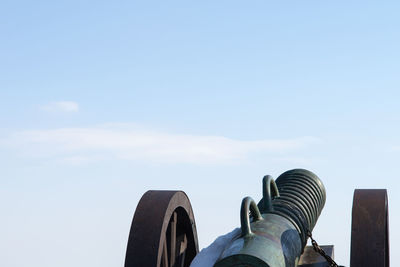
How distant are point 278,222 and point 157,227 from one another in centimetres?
100

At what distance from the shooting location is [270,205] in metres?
8.29

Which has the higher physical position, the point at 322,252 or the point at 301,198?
the point at 301,198

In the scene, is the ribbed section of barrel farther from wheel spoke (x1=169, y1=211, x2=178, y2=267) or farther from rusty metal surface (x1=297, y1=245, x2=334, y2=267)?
wheel spoke (x1=169, y1=211, x2=178, y2=267)

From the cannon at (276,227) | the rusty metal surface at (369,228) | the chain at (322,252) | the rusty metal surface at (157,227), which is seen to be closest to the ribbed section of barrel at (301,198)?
the cannon at (276,227)

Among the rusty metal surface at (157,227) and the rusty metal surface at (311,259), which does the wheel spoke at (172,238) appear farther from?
the rusty metal surface at (311,259)

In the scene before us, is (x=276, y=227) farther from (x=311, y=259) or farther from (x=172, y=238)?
(x=172, y=238)

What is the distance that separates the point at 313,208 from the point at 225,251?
5.33 ft

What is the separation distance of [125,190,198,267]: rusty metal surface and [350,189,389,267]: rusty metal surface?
1.56m

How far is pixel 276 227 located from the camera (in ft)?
25.5

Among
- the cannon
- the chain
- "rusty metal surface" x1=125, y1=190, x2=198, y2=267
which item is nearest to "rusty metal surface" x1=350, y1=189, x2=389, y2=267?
the cannon

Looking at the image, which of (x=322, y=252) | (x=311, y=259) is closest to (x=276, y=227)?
(x=322, y=252)

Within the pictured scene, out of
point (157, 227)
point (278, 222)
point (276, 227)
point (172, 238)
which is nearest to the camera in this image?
point (276, 227)

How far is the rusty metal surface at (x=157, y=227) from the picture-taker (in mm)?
7992

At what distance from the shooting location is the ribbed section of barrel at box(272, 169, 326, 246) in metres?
8.33
